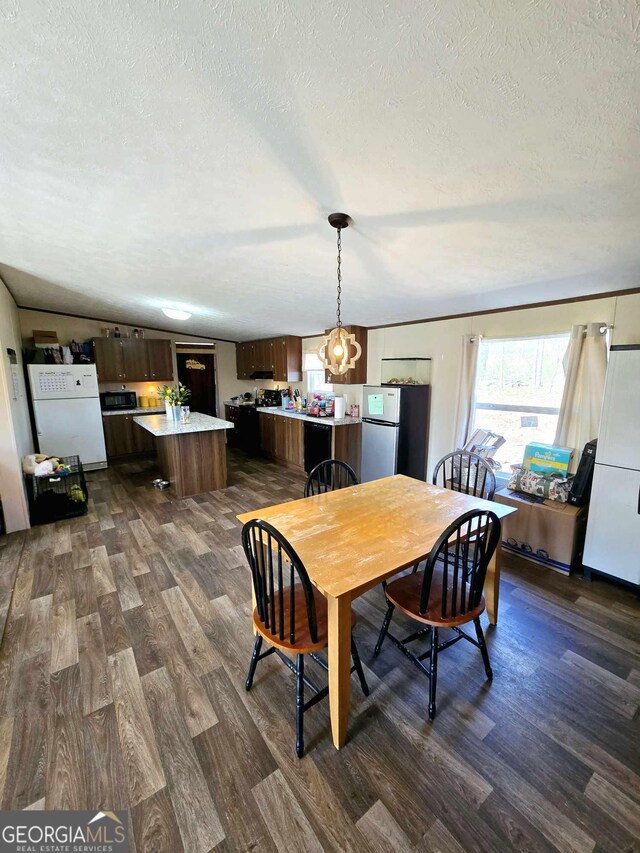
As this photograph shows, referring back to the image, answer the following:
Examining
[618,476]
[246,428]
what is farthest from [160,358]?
[618,476]

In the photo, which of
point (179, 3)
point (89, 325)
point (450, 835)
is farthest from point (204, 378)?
point (450, 835)

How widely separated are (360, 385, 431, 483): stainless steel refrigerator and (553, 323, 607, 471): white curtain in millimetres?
1538

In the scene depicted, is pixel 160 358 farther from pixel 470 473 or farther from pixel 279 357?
pixel 470 473

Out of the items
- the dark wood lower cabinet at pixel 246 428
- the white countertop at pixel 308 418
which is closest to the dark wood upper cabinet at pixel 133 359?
the dark wood lower cabinet at pixel 246 428

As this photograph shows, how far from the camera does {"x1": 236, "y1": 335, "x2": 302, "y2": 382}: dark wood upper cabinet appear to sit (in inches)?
237

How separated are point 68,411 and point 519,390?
243 inches

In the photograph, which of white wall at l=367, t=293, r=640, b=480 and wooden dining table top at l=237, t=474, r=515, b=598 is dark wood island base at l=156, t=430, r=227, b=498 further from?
wooden dining table top at l=237, t=474, r=515, b=598

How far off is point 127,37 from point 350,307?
120 inches

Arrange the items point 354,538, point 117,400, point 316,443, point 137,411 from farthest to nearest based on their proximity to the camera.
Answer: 1. point 137,411
2. point 117,400
3. point 316,443
4. point 354,538

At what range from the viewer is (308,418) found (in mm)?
5004

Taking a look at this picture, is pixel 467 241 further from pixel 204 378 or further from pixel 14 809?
pixel 204 378

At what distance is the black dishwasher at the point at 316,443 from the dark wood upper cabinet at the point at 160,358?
127 inches

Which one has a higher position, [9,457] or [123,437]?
[9,457]

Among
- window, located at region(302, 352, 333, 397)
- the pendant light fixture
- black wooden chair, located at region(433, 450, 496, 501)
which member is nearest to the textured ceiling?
the pendant light fixture
